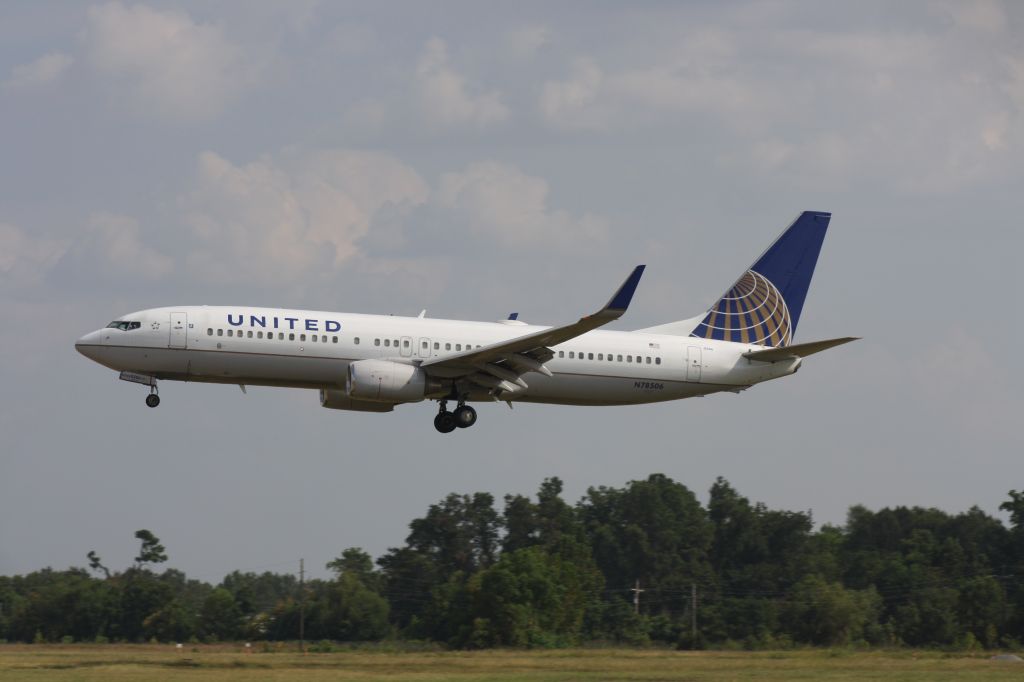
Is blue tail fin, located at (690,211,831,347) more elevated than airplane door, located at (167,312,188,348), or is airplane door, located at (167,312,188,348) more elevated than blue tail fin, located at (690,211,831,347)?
blue tail fin, located at (690,211,831,347)

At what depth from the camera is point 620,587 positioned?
11544 centimetres

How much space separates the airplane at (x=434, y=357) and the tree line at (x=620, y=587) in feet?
61.0

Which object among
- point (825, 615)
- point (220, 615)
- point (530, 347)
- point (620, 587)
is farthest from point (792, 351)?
point (620, 587)

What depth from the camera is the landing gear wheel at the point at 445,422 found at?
162ft

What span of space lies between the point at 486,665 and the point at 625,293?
41.5 feet

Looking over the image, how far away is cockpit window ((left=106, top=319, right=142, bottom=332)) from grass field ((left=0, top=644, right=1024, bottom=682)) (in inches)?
418

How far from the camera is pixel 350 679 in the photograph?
120ft

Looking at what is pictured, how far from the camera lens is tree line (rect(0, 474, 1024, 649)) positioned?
74.4 m

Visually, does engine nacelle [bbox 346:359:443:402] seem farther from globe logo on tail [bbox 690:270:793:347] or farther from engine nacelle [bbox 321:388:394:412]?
globe logo on tail [bbox 690:270:793:347]

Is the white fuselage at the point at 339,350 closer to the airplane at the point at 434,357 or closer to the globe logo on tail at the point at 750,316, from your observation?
the airplane at the point at 434,357

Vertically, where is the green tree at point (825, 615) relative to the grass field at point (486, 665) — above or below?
above

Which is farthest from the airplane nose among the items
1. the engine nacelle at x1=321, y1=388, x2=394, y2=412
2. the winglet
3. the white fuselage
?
the winglet

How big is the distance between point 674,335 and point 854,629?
32.5m

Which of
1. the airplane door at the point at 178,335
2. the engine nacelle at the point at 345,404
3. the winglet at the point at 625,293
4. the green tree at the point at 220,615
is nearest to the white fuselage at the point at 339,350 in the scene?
the airplane door at the point at 178,335
